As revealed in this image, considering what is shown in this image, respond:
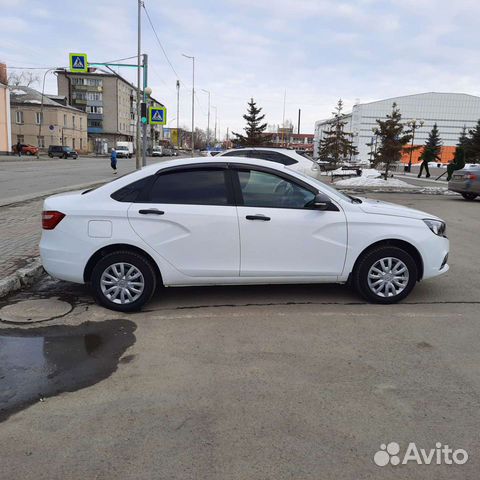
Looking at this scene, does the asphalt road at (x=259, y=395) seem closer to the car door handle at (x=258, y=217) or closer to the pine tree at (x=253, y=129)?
the car door handle at (x=258, y=217)

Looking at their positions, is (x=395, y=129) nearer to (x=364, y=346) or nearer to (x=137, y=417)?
(x=364, y=346)

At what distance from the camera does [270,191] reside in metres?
5.31

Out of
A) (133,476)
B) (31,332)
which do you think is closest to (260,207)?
(31,332)

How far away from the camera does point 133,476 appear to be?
263 cm

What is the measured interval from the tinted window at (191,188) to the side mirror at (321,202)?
0.97 m

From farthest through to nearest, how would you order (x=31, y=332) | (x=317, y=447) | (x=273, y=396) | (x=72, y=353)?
(x=31, y=332) < (x=72, y=353) < (x=273, y=396) < (x=317, y=447)

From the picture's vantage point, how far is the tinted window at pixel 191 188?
17.2 feet

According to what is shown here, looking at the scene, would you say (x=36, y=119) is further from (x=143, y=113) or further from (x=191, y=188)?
(x=191, y=188)

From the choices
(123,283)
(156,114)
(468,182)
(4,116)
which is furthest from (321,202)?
(4,116)

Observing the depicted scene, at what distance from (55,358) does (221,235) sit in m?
2.03

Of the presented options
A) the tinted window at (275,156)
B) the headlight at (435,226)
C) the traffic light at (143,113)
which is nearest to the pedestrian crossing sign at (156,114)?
the traffic light at (143,113)

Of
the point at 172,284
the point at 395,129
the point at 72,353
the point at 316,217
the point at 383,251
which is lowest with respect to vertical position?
the point at 72,353

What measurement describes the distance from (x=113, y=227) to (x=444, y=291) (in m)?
4.17

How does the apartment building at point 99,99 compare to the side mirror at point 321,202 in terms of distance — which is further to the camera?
the apartment building at point 99,99
